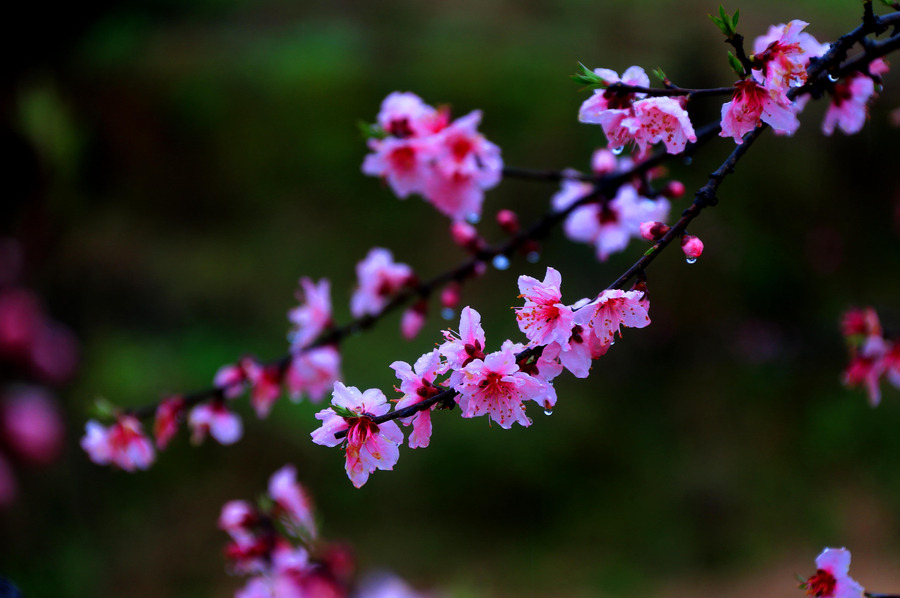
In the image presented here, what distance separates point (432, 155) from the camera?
846 millimetres

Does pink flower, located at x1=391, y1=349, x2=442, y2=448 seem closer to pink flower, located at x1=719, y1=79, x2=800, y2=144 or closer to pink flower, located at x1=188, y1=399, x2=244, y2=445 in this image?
pink flower, located at x1=719, y1=79, x2=800, y2=144

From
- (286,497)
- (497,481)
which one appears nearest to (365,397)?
(286,497)

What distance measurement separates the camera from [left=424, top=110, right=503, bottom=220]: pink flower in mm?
833

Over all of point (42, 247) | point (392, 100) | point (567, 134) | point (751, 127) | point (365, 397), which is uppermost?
point (567, 134)

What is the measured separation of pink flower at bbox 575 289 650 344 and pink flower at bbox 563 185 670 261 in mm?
503

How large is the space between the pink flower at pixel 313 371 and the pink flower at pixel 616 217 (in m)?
→ 0.48

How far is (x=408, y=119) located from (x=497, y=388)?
492mm

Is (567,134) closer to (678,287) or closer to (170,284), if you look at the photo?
(678,287)

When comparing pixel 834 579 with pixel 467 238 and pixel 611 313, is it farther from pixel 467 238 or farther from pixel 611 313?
pixel 467 238

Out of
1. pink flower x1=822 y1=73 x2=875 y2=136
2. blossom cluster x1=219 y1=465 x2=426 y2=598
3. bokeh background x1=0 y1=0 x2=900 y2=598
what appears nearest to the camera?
pink flower x1=822 y1=73 x2=875 y2=136

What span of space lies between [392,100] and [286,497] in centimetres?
66

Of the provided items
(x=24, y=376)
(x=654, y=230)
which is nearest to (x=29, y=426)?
(x=24, y=376)

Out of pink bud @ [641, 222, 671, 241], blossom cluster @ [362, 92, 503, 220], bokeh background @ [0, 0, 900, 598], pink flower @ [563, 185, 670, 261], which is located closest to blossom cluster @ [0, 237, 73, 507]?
bokeh background @ [0, 0, 900, 598]

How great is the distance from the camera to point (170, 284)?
3041 mm
